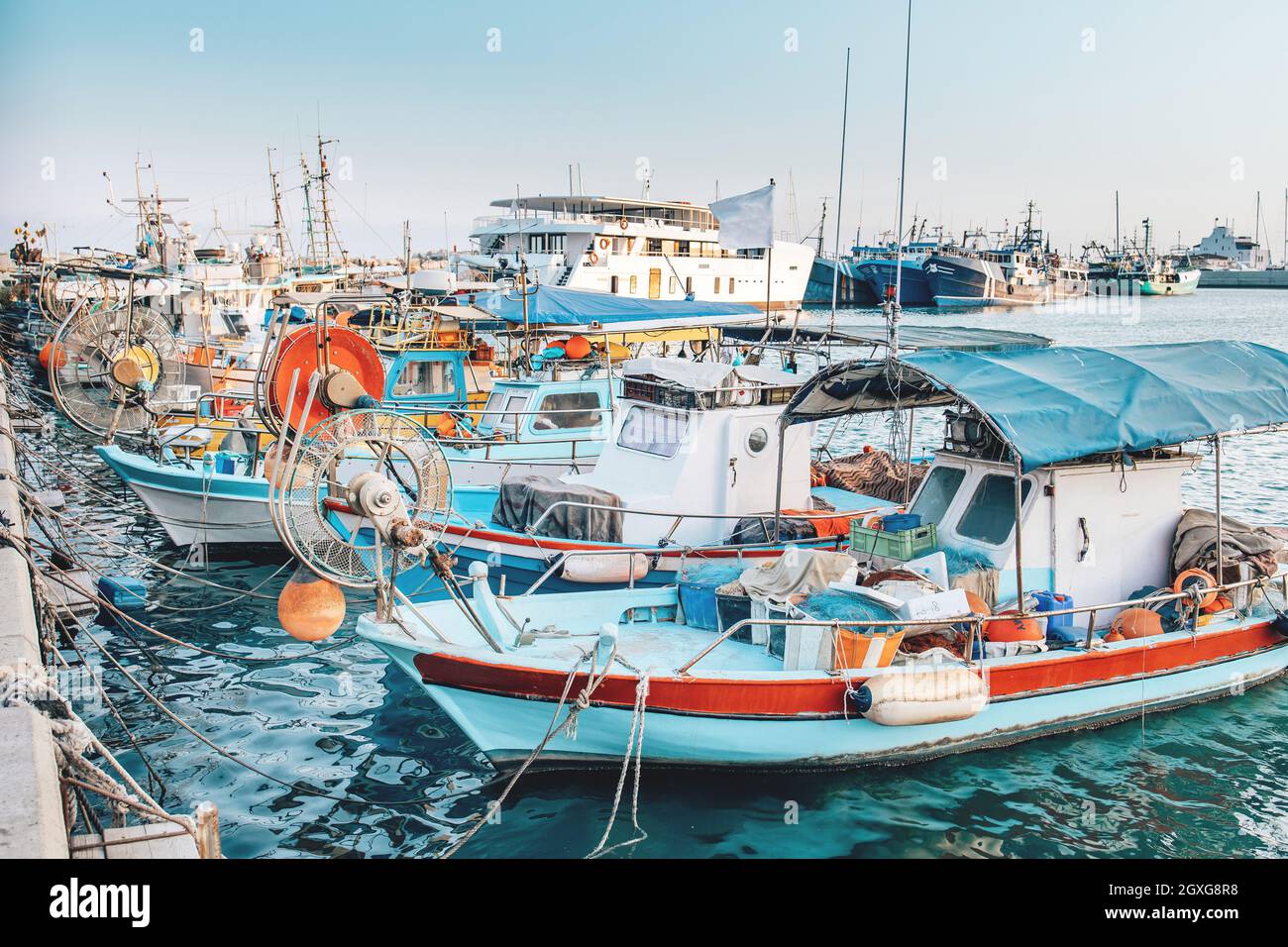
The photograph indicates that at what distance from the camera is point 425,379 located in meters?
19.5

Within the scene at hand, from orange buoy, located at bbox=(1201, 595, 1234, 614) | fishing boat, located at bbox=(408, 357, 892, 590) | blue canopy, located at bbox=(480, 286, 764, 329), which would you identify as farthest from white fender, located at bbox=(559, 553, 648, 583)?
A: blue canopy, located at bbox=(480, 286, 764, 329)

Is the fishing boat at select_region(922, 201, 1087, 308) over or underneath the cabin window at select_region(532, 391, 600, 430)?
over

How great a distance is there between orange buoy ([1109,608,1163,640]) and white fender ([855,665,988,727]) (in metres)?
2.37

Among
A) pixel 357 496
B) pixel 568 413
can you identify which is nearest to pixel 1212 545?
pixel 357 496

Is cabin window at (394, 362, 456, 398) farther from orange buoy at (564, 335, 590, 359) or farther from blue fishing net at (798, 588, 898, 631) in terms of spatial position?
blue fishing net at (798, 588, 898, 631)

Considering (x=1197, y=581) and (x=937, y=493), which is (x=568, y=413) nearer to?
(x=937, y=493)

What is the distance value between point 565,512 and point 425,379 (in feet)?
28.3

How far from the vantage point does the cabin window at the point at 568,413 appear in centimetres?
1655

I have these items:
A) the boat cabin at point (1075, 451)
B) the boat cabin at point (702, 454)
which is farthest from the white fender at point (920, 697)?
the boat cabin at point (702, 454)

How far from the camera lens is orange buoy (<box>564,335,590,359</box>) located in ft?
62.1

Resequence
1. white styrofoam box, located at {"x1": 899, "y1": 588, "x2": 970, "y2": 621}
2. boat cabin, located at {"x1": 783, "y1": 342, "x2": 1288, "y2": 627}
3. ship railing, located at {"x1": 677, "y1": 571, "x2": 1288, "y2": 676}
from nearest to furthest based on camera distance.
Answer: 1. ship railing, located at {"x1": 677, "y1": 571, "x2": 1288, "y2": 676}
2. white styrofoam box, located at {"x1": 899, "y1": 588, "x2": 970, "y2": 621}
3. boat cabin, located at {"x1": 783, "y1": 342, "x2": 1288, "y2": 627}

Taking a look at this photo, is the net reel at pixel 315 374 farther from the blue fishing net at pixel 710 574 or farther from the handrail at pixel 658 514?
the blue fishing net at pixel 710 574

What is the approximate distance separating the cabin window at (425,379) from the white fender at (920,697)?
13.3 meters

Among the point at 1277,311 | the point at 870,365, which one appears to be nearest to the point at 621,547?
the point at 870,365
